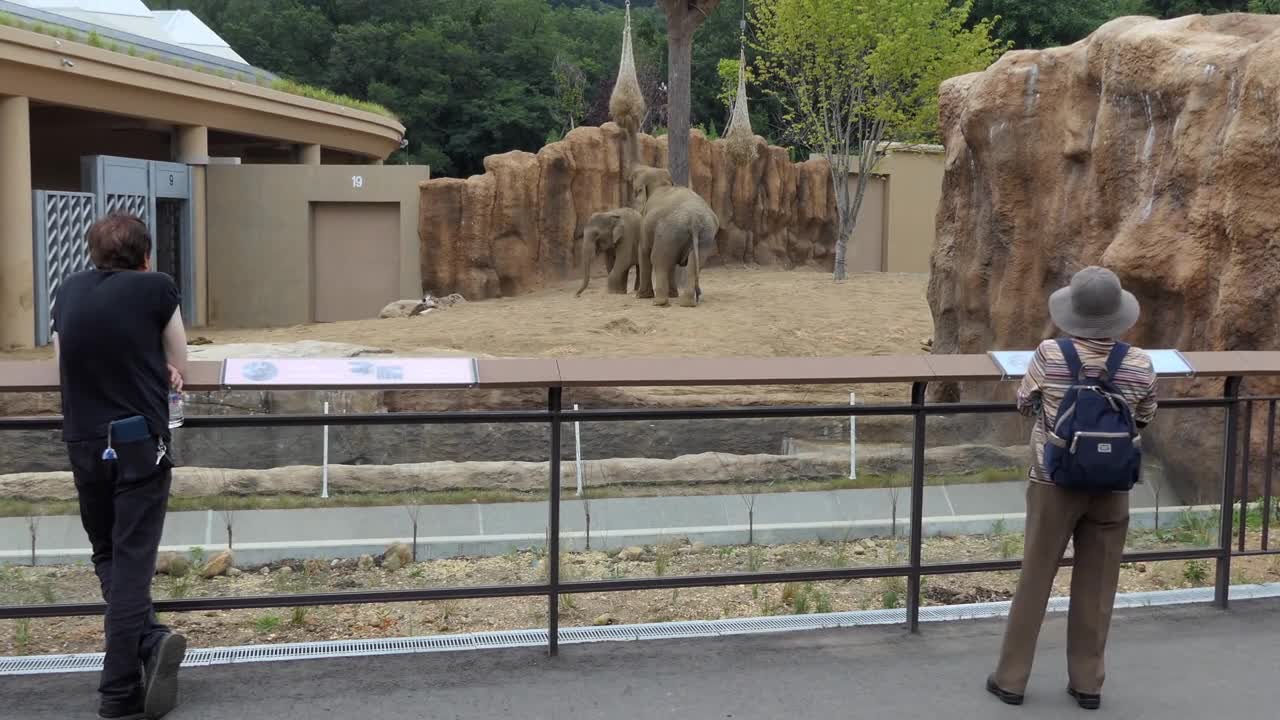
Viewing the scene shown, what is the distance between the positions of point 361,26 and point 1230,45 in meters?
42.9

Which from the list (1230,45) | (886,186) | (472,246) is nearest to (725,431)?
(1230,45)

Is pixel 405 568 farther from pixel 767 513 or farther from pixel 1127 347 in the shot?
pixel 1127 347

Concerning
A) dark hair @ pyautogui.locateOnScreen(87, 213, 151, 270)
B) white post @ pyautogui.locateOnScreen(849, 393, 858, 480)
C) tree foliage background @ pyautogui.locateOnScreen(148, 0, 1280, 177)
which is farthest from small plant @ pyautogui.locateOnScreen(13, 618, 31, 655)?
tree foliage background @ pyautogui.locateOnScreen(148, 0, 1280, 177)

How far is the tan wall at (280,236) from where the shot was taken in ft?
82.5

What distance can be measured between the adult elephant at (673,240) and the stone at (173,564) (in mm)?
14852

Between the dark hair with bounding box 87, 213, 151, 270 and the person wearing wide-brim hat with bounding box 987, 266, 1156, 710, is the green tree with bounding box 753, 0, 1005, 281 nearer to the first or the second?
the person wearing wide-brim hat with bounding box 987, 266, 1156, 710

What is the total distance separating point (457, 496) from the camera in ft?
17.8

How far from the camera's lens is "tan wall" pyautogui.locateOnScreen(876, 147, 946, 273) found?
106 ft

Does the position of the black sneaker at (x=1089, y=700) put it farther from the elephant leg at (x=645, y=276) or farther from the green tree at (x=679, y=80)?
the green tree at (x=679, y=80)

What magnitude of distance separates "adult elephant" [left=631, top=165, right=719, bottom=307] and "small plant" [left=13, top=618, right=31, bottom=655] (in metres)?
15.0

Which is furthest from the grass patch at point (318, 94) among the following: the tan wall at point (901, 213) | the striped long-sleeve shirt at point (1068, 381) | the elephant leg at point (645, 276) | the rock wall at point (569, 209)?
the striped long-sleeve shirt at point (1068, 381)

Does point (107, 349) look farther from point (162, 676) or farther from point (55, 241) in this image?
point (55, 241)

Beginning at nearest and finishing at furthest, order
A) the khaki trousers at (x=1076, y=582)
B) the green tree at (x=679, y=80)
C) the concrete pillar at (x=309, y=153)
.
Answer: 1. the khaki trousers at (x=1076, y=582)
2. the green tree at (x=679, y=80)
3. the concrete pillar at (x=309, y=153)

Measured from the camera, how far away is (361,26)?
48656mm
